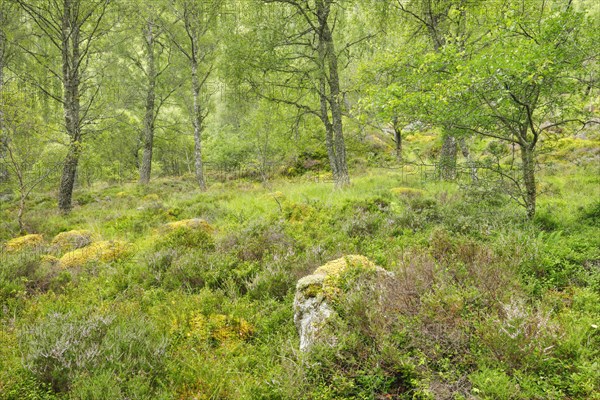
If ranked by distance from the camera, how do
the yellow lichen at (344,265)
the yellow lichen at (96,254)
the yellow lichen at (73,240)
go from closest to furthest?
the yellow lichen at (344,265), the yellow lichen at (96,254), the yellow lichen at (73,240)

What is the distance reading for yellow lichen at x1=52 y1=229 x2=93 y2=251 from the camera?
7.02 metres

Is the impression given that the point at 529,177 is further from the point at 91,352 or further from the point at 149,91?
the point at 149,91

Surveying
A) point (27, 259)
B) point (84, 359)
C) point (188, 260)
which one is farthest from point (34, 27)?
point (84, 359)

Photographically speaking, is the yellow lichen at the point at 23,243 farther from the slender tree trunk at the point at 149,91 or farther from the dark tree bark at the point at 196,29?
the slender tree trunk at the point at 149,91

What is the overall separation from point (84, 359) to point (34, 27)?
19131 millimetres

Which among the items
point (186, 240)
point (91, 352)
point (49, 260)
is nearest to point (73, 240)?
point (49, 260)

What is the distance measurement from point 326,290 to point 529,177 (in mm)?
4790

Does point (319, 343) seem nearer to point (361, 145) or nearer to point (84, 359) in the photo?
point (84, 359)

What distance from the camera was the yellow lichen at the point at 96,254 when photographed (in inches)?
232

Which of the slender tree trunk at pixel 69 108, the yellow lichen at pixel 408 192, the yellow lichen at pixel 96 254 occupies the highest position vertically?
the slender tree trunk at pixel 69 108

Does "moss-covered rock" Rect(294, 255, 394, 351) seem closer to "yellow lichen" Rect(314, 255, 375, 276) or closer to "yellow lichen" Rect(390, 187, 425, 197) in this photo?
"yellow lichen" Rect(314, 255, 375, 276)

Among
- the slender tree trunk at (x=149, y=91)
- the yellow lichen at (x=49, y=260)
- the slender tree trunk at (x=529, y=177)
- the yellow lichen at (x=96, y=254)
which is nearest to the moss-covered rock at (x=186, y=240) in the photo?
the yellow lichen at (x=96, y=254)

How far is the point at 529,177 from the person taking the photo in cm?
589

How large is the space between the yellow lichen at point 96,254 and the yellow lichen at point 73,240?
0.70 meters
